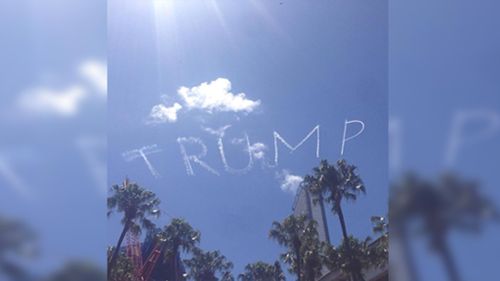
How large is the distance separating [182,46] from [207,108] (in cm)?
66

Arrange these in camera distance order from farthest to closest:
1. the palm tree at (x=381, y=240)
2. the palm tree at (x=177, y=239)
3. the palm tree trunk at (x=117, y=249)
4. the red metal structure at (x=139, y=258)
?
1. the red metal structure at (x=139, y=258)
2. the palm tree at (x=177, y=239)
3. the palm tree trunk at (x=117, y=249)
4. the palm tree at (x=381, y=240)

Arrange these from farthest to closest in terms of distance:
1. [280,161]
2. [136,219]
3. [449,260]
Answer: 1. [136,219]
2. [280,161]
3. [449,260]

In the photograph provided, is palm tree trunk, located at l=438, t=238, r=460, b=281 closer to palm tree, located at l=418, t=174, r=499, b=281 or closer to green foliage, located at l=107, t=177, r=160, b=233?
palm tree, located at l=418, t=174, r=499, b=281

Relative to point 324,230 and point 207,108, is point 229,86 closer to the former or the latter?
point 207,108

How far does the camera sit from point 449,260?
359 centimetres

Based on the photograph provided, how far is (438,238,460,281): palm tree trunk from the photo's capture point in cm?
356

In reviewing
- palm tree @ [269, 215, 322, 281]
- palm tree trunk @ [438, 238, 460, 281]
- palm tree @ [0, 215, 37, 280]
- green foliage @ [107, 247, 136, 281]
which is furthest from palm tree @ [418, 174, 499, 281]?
green foliage @ [107, 247, 136, 281]

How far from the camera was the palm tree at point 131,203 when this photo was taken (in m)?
5.67

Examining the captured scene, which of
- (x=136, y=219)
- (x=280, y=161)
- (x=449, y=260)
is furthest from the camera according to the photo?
(x=136, y=219)

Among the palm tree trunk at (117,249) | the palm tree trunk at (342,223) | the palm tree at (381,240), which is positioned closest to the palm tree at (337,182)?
the palm tree trunk at (342,223)

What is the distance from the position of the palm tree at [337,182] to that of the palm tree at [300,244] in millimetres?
313

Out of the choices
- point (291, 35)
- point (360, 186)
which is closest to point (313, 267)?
point (360, 186)

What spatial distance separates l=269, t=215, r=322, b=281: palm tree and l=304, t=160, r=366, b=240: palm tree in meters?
0.31

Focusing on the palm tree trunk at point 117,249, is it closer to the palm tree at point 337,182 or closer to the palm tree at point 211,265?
the palm tree at point 211,265
